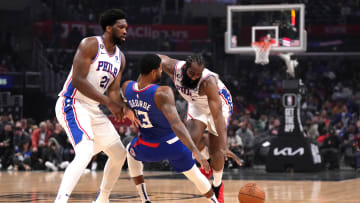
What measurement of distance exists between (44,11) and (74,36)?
2.13m

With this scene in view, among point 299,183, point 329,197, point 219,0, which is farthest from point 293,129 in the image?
point 219,0

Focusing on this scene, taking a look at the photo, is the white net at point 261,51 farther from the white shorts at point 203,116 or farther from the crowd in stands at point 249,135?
the white shorts at point 203,116

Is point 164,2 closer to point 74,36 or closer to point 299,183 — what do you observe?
point 74,36

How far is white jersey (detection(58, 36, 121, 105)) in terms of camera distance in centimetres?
620

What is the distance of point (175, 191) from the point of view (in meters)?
9.84

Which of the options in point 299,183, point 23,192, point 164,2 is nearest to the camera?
point 23,192

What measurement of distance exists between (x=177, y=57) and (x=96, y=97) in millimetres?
18598

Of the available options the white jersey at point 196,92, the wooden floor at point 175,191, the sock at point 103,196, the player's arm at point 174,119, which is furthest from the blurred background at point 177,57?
the player's arm at point 174,119

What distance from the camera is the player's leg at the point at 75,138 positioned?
18.9ft

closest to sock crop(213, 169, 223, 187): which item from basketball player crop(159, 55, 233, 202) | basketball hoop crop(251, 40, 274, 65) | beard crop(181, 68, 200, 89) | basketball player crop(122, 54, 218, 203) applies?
basketball player crop(159, 55, 233, 202)

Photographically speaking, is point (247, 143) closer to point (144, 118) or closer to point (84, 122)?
point (144, 118)

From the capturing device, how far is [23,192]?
9672mm

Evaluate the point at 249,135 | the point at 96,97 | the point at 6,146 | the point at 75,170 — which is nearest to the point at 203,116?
the point at 96,97

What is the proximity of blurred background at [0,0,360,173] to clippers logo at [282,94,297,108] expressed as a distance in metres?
2.26
